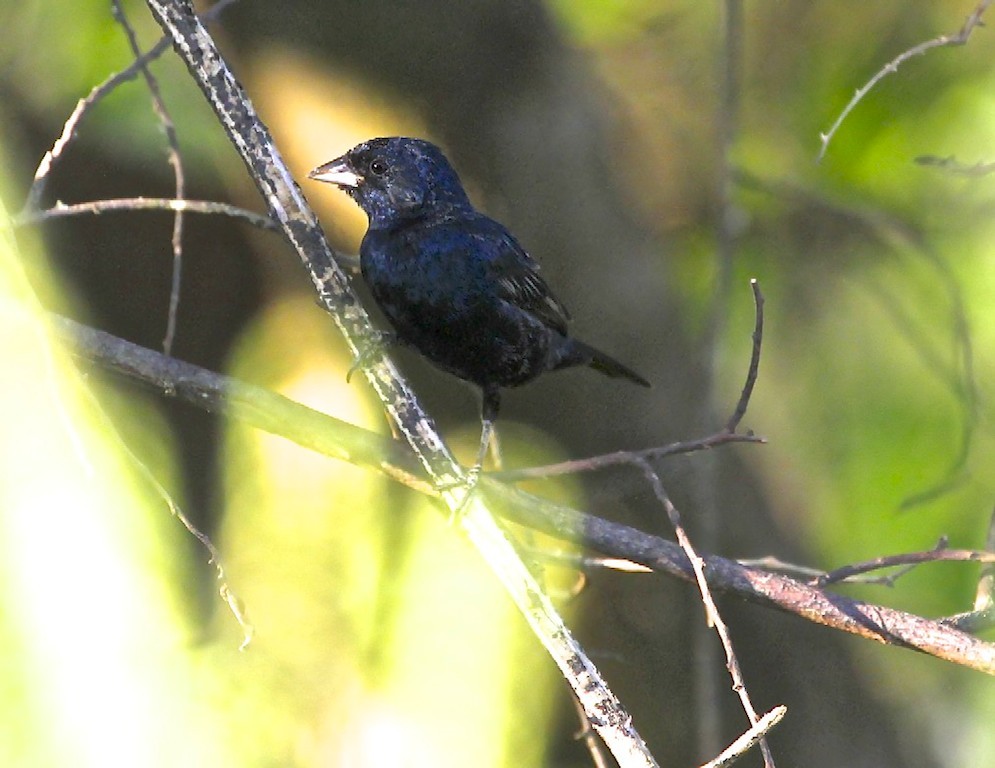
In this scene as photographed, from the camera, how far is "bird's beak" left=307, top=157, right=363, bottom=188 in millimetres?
3512

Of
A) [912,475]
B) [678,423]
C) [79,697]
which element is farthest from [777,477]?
[79,697]

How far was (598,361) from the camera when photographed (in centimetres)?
360

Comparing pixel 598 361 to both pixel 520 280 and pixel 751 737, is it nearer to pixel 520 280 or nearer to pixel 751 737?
pixel 520 280

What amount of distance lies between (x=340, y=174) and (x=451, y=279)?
51 centimetres

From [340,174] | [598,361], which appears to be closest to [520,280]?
[598,361]

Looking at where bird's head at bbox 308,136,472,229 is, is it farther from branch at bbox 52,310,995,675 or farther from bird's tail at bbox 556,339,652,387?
branch at bbox 52,310,995,675

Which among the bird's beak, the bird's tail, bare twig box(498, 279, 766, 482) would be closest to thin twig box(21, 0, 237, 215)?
the bird's beak

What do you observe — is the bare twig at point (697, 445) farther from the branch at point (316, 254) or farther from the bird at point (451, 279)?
the bird at point (451, 279)

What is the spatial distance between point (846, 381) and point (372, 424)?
9.69 feet

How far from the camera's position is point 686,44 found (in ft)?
16.0

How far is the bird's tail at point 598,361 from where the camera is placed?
358cm

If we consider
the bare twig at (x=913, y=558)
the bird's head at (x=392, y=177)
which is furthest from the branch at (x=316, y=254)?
the bird's head at (x=392, y=177)

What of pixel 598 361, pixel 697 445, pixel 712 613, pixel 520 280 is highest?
pixel 520 280

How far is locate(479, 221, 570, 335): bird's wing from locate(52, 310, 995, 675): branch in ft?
2.72
